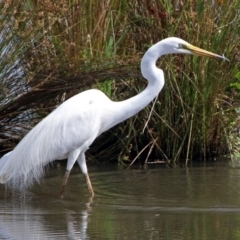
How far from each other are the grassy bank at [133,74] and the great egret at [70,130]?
82 centimetres

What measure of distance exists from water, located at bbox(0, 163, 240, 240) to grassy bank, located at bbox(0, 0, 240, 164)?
38 cm

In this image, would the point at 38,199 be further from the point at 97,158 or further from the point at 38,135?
the point at 97,158

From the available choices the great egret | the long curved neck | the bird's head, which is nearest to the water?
the great egret

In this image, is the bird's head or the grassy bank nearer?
the bird's head

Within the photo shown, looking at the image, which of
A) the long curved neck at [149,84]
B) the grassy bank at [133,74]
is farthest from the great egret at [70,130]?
the grassy bank at [133,74]

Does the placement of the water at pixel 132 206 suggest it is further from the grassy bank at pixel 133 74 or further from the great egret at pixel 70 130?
the grassy bank at pixel 133 74

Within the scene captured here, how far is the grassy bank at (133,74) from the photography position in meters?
8.21

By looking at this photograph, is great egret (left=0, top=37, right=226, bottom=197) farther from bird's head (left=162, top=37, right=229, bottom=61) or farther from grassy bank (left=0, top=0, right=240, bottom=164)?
grassy bank (left=0, top=0, right=240, bottom=164)

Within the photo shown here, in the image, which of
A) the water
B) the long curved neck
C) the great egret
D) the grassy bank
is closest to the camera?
the water

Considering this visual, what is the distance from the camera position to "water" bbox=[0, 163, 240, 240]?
553 cm

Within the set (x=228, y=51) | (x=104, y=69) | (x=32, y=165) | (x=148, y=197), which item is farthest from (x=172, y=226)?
(x=228, y=51)

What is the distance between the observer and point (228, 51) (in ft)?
28.2

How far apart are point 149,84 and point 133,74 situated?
0.94 meters

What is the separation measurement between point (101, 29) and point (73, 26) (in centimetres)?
34
